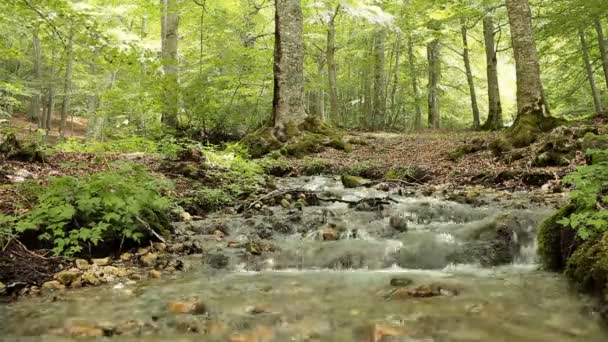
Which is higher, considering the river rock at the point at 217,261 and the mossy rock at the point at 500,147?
the mossy rock at the point at 500,147

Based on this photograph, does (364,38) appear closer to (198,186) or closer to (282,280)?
(198,186)

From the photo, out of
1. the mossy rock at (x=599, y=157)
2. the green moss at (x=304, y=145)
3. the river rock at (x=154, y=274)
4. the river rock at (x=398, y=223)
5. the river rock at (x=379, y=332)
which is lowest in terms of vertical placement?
the river rock at (x=379, y=332)

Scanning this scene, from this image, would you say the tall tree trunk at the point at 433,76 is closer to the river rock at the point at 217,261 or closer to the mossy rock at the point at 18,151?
the mossy rock at the point at 18,151

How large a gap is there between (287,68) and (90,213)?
783 centimetres

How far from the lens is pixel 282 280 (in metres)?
3.63

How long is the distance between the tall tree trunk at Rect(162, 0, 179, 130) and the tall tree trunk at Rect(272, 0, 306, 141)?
8.00 feet

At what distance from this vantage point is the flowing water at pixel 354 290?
2432mm

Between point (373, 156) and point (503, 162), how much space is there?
3064 mm

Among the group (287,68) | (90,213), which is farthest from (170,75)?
(90,213)

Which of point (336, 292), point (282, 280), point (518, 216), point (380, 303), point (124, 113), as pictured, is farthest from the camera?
point (124, 113)

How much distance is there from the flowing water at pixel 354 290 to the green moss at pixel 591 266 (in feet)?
0.40

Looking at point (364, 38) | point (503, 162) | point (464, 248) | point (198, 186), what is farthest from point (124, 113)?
point (364, 38)

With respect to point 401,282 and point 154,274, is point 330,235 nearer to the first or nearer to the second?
point 401,282

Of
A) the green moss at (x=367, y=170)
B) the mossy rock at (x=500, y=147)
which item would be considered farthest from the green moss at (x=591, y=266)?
the mossy rock at (x=500, y=147)
